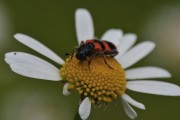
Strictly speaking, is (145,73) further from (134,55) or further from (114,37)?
(114,37)

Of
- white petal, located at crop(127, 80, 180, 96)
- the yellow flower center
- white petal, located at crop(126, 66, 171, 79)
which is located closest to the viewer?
the yellow flower center

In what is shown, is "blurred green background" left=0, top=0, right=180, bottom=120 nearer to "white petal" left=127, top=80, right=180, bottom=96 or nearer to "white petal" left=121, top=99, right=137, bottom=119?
"white petal" left=127, top=80, right=180, bottom=96

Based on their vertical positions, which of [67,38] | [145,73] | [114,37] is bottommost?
[145,73]

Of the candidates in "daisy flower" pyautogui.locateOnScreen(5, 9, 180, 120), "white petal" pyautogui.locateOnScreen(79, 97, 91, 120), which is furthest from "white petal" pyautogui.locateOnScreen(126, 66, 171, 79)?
"white petal" pyautogui.locateOnScreen(79, 97, 91, 120)

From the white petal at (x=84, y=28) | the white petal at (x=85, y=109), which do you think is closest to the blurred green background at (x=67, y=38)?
the white petal at (x=84, y=28)

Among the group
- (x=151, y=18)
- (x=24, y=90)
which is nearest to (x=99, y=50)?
(x=24, y=90)

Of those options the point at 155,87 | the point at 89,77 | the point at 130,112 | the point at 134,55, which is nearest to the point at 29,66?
the point at 89,77
